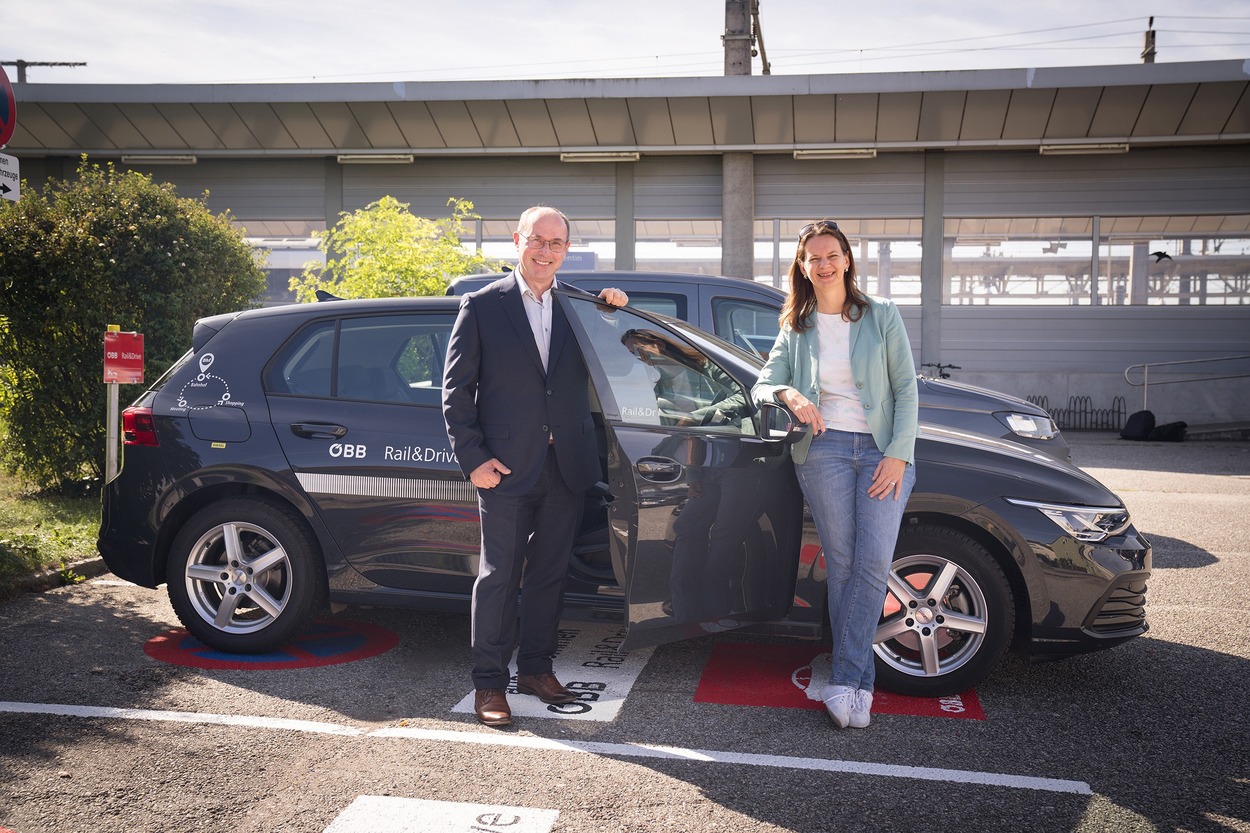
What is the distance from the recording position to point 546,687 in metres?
4.21

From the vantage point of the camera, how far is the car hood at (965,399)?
713 centimetres

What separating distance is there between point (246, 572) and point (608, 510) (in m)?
1.82

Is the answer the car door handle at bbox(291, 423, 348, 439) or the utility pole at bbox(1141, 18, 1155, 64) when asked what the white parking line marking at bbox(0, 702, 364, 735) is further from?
the utility pole at bbox(1141, 18, 1155, 64)

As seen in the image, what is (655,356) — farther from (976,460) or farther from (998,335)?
(998,335)

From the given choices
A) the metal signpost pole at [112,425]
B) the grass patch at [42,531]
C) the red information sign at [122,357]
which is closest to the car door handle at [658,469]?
the grass patch at [42,531]

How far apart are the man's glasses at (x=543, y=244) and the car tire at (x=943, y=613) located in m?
1.78

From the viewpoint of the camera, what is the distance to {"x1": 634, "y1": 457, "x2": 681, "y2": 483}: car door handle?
3.99m

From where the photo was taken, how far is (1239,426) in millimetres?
18125

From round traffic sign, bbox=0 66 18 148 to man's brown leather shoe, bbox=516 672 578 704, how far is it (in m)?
4.17

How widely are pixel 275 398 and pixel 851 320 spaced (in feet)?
8.50

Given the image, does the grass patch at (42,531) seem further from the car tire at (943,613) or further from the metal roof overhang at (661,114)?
the metal roof overhang at (661,114)

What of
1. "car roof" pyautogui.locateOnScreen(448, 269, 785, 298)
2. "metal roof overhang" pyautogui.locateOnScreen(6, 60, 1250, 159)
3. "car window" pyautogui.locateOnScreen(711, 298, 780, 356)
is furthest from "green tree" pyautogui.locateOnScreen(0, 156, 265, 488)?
"metal roof overhang" pyautogui.locateOnScreen(6, 60, 1250, 159)

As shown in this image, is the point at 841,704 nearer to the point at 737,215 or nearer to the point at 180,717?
the point at 180,717

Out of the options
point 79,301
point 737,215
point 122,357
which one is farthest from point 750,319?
point 737,215
